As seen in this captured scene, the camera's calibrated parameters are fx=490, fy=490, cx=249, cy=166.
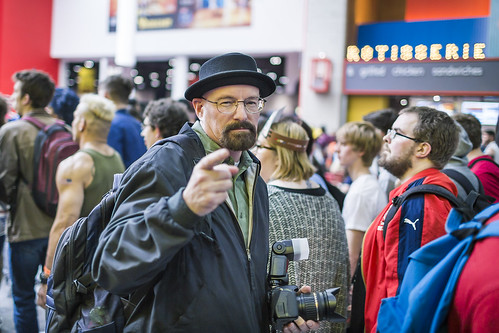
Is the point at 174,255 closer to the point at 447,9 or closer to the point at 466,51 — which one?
the point at 466,51

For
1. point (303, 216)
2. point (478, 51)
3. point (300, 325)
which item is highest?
point (478, 51)

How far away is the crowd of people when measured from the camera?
4.63 feet

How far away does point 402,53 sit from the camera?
33.6 ft

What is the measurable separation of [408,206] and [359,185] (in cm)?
132

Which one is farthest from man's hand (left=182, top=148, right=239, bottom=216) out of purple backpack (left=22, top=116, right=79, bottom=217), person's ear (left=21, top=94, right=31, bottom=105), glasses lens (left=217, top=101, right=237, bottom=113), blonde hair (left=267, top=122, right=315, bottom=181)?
person's ear (left=21, top=94, right=31, bottom=105)

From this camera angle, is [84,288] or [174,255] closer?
[174,255]

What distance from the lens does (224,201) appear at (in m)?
1.66

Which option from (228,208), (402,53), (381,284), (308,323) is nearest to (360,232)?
(381,284)

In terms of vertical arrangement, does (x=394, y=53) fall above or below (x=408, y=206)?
above

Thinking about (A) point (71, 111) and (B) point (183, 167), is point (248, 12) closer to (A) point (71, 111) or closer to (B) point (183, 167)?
(A) point (71, 111)

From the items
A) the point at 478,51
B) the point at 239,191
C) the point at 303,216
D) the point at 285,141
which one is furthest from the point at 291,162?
the point at 478,51

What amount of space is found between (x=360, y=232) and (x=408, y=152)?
3.28 feet

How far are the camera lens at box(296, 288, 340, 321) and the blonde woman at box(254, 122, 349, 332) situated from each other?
707 millimetres

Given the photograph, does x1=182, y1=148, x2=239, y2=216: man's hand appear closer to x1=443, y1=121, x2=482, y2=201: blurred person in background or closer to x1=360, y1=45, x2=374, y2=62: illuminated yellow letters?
x1=443, y1=121, x2=482, y2=201: blurred person in background
